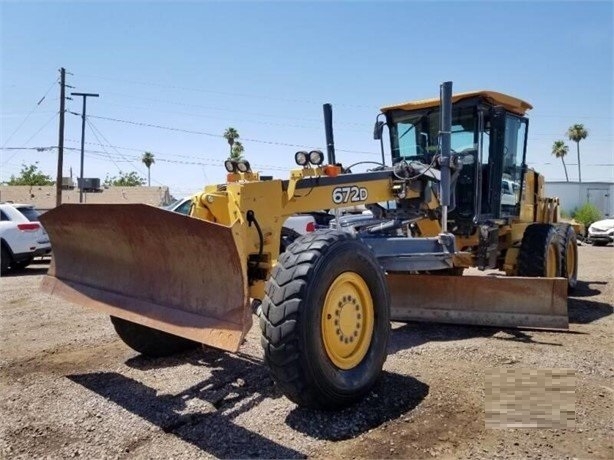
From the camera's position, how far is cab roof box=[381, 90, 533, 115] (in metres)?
6.95

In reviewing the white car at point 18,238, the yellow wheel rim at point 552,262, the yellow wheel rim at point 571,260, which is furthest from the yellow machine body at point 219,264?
the white car at point 18,238

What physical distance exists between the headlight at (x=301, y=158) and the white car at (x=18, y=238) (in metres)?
9.56

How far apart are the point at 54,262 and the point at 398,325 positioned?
12.6 feet

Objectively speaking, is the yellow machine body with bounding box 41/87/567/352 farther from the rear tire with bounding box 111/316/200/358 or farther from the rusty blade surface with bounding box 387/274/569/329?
the rear tire with bounding box 111/316/200/358

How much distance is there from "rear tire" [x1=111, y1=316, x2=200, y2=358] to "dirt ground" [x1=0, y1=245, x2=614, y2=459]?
113 mm

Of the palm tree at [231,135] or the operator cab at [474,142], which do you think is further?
the palm tree at [231,135]

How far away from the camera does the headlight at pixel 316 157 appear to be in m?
4.80

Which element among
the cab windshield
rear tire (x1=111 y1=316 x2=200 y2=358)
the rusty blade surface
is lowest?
rear tire (x1=111 y1=316 x2=200 y2=358)

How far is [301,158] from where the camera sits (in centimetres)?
488

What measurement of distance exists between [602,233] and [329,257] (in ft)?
69.7

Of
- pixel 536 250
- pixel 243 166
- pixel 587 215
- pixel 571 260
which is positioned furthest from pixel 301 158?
pixel 587 215

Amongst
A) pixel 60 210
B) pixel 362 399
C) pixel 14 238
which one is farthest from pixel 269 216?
pixel 14 238

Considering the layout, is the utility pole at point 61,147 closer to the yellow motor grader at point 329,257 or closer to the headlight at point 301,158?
the yellow motor grader at point 329,257

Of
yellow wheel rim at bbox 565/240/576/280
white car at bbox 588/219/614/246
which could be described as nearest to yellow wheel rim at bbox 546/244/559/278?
yellow wheel rim at bbox 565/240/576/280
